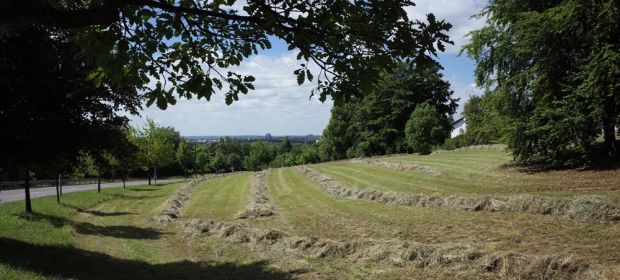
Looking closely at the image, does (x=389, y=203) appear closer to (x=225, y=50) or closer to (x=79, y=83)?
(x=79, y=83)

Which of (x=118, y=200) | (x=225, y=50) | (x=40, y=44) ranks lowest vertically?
(x=118, y=200)

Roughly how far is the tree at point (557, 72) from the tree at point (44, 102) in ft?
52.8

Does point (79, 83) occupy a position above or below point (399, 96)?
below

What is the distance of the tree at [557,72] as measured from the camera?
678 inches

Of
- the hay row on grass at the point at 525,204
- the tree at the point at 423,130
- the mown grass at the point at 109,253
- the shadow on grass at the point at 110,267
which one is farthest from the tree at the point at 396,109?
the shadow on grass at the point at 110,267

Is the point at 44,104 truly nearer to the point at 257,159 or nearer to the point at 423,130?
the point at 423,130

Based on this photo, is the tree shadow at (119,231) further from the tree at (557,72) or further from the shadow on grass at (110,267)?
the tree at (557,72)

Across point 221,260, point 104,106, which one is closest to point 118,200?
point 104,106

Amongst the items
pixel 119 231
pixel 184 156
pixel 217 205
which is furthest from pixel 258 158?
pixel 119 231

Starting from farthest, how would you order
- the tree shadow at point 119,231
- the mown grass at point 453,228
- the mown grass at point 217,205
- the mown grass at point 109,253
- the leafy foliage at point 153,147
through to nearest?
1. the leafy foliage at point 153,147
2. the mown grass at point 217,205
3. the tree shadow at point 119,231
4. the mown grass at point 109,253
5. the mown grass at point 453,228

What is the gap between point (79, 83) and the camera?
12672 mm

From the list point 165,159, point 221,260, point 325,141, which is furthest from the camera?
point 325,141

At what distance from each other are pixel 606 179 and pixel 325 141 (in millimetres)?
74133

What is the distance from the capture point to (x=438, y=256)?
875cm
